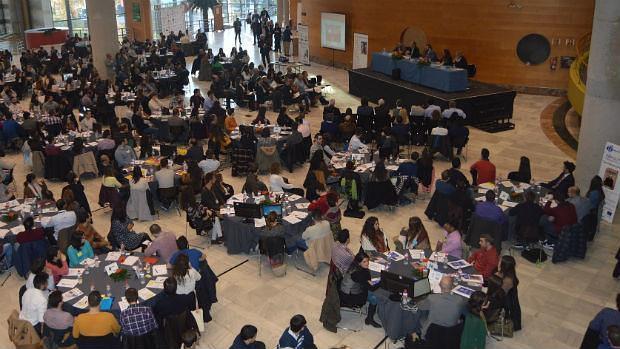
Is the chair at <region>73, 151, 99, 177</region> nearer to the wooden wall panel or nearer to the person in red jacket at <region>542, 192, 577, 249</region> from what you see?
the person in red jacket at <region>542, 192, 577, 249</region>

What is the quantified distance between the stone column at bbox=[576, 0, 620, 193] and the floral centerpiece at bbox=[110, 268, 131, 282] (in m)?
9.65

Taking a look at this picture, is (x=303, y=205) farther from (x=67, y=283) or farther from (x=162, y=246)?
(x=67, y=283)

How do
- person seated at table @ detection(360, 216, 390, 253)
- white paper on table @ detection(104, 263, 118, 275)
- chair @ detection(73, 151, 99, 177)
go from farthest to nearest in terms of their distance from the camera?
chair @ detection(73, 151, 99, 177)
person seated at table @ detection(360, 216, 390, 253)
white paper on table @ detection(104, 263, 118, 275)

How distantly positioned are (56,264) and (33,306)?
112 centimetres

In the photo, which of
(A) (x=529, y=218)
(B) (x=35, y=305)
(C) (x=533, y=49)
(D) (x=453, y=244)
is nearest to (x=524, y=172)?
(A) (x=529, y=218)

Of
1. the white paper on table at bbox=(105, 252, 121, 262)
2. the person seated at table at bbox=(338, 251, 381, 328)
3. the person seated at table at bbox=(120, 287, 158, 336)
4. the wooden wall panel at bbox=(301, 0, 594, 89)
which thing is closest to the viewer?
the person seated at table at bbox=(120, 287, 158, 336)

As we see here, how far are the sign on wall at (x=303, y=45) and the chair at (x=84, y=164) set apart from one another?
54.2ft

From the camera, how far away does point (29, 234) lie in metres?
9.90

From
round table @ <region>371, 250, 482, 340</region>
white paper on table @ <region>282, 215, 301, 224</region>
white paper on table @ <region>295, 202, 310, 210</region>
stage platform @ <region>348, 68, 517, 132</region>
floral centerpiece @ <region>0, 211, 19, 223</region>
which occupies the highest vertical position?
stage platform @ <region>348, 68, 517, 132</region>

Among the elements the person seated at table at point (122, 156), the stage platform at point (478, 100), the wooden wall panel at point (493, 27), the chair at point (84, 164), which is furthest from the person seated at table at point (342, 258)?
the wooden wall panel at point (493, 27)

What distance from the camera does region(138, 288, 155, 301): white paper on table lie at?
313 inches

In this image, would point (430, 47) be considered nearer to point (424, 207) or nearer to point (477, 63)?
point (477, 63)

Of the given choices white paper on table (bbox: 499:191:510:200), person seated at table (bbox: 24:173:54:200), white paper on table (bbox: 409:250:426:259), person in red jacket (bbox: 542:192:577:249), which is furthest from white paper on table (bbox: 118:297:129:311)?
person in red jacket (bbox: 542:192:577:249)

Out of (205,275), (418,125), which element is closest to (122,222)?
(205,275)
